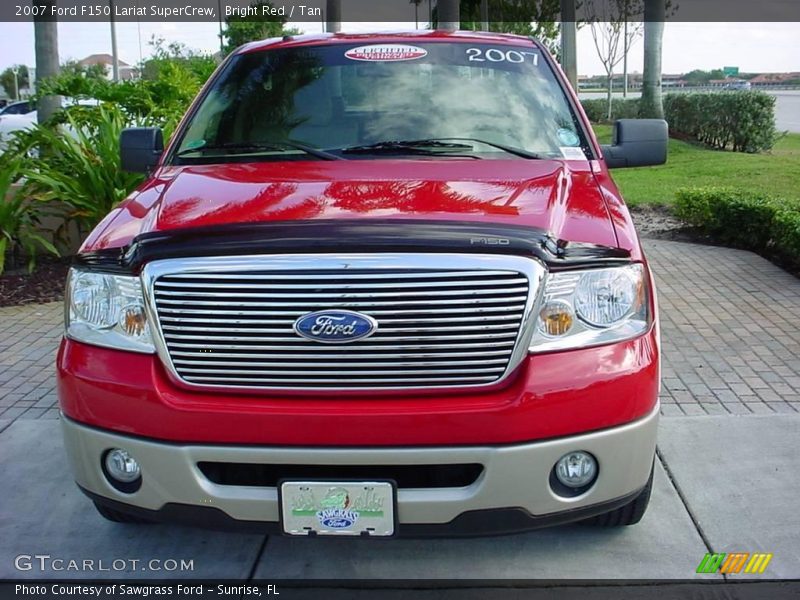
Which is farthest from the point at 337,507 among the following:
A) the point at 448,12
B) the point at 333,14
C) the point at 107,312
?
the point at 333,14

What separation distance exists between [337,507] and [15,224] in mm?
5953

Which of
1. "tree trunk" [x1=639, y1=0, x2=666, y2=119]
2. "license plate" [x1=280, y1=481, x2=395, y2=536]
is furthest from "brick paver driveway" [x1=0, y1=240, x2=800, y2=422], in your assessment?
"tree trunk" [x1=639, y1=0, x2=666, y2=119]

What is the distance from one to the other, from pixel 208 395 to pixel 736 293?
5.35 m

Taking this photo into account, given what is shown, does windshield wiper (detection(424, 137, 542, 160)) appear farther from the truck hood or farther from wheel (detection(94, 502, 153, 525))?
wheel (detection(94, 502, 153, 525))

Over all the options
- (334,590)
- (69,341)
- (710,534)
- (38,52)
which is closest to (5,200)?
(38,52)

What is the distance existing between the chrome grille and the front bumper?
213 millimetres

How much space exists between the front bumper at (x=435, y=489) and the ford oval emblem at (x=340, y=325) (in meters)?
0.33

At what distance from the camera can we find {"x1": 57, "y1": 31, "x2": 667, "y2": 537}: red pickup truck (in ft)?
8.51

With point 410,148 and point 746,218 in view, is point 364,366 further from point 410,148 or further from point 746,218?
point 746,218

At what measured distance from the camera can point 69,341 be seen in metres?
2.91

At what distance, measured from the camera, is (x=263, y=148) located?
386 centimetres

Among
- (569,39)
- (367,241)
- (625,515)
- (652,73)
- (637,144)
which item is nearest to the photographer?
(367,241)

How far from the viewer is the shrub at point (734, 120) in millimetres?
16938

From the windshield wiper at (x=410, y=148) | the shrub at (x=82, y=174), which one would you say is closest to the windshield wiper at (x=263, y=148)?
the windshield wiper at (x=410, y=148)
